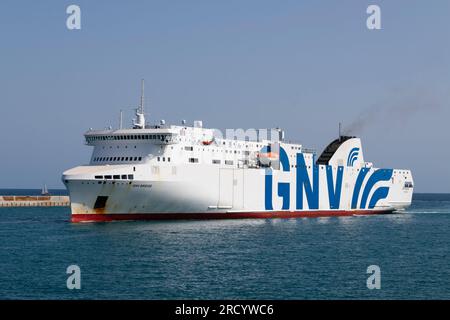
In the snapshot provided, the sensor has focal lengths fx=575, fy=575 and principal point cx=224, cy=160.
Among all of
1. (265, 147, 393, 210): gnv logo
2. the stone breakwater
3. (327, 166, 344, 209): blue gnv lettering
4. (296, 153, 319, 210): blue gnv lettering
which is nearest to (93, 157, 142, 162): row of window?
(265, 147, 393, 210): gnv logo

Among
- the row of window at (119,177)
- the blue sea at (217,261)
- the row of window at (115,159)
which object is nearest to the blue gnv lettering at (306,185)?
the blue sea at (217,261)

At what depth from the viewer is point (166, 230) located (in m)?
36.5

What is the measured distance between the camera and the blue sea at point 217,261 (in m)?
20.2

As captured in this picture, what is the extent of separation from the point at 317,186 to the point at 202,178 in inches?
596

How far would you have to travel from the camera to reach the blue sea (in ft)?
66.4

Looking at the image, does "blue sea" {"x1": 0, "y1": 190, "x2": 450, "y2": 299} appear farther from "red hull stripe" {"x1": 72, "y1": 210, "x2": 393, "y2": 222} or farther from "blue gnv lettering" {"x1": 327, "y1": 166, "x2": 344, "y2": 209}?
"blue gnv lettering" {"x1": 327, "y1": 166, "x2": 344, "y2": 209}

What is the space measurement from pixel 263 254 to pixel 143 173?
48.8 ft

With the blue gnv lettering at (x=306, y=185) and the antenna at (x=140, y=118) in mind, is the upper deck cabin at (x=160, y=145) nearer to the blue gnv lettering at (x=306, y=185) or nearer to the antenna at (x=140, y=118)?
the antenna at (x=140, y=118)

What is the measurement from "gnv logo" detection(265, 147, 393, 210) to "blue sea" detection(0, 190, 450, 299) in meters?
9.07

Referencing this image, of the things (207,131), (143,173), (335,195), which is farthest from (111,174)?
(335,195)

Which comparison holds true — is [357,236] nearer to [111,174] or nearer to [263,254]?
[263,254]

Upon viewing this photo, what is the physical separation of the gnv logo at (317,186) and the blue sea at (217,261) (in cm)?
907

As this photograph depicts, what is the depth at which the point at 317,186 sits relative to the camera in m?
54.1

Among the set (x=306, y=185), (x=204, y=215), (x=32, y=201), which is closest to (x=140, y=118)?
(x=204, y=215)
